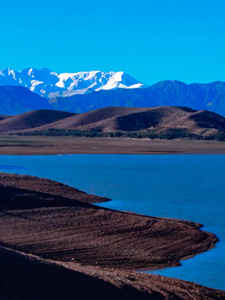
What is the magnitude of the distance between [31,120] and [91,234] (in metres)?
138

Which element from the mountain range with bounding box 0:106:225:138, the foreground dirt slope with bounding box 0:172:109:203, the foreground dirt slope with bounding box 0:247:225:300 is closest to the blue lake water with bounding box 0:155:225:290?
the foreground dirt slope with bounding box 0:172:109:203

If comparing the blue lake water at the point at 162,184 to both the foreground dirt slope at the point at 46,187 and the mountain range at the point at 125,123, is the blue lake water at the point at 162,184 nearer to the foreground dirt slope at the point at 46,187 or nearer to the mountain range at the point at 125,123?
the foreground dirt slope at the point at 46,187

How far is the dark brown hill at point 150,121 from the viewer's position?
124m

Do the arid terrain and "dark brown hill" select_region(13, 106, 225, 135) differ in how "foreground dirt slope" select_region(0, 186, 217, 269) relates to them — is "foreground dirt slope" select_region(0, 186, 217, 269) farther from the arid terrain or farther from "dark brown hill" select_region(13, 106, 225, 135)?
"dark brown hill" select_region(13, 106, 225, 135)

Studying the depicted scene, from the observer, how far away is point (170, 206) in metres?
29.8

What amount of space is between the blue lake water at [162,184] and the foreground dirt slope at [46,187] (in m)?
1.47

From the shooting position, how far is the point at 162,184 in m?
40.5

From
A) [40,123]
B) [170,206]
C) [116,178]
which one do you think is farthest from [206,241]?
[40,123]

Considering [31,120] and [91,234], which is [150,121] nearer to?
[31,120]

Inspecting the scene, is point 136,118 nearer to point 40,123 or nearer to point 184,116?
point 184,116

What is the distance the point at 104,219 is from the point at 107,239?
280cm

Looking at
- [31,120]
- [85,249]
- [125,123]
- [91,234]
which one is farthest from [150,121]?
[85,249]

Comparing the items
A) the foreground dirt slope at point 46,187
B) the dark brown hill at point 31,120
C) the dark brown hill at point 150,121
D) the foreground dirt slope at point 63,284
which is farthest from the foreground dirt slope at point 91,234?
the dark brown hill at point 31,120

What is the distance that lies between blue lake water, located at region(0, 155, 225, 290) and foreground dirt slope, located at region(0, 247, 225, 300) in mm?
3661
